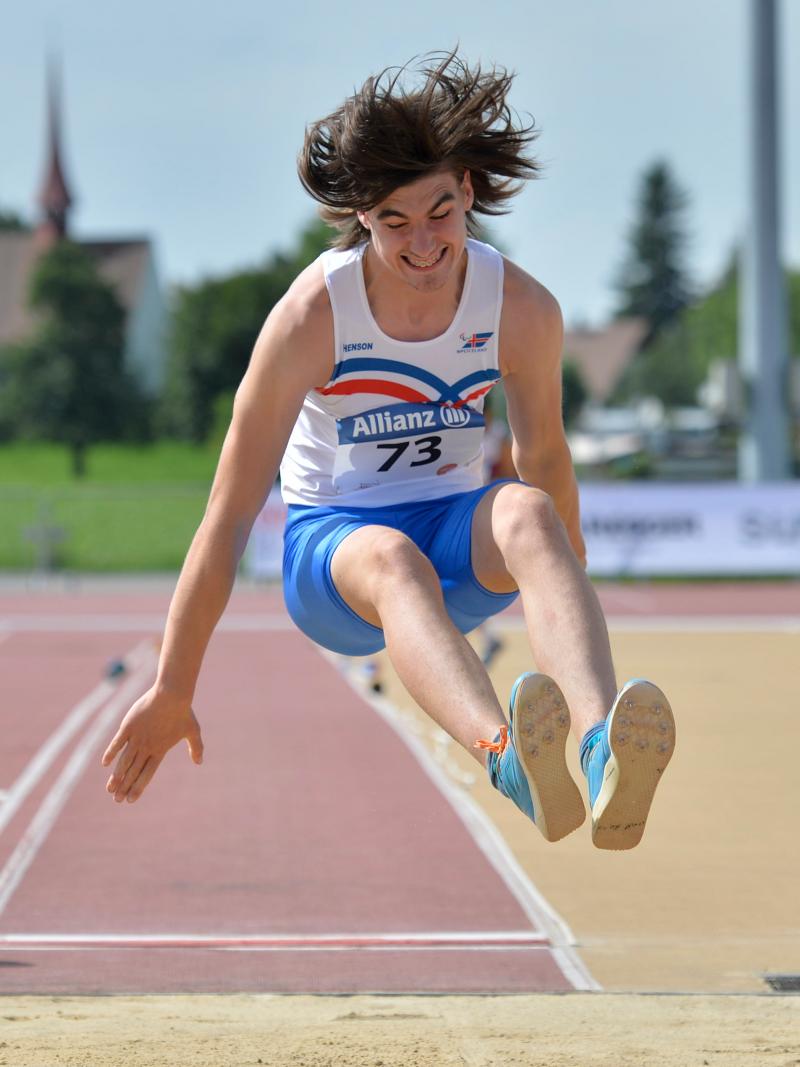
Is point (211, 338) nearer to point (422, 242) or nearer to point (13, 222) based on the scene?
point (13, 222)

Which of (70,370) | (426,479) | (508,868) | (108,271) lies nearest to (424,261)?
(426,479)

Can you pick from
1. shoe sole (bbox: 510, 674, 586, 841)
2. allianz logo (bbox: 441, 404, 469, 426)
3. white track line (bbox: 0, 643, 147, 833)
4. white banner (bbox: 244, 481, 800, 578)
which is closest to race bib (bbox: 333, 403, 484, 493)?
allianz logo (bbox: 441, 404, 469, 426)

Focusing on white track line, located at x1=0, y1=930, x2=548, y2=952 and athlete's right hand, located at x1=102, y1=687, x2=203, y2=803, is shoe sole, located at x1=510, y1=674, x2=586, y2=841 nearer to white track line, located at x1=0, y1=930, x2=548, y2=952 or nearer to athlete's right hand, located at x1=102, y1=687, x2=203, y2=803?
athlete's right hand, located at x1=102, y1=687, x2=203, y2=803

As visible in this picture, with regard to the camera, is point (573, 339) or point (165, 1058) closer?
point (165, 1058)

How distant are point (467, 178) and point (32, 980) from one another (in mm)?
3132

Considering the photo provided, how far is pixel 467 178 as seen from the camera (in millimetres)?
4535

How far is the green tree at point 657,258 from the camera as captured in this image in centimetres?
11712

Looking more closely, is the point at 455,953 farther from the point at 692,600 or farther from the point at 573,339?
the point at 573,339

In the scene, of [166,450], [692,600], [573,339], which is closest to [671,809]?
[692,600]

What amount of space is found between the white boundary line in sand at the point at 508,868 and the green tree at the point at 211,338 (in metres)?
47.1

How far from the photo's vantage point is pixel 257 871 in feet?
24.3

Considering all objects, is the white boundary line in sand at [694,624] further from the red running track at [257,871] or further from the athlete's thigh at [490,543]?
the athlete's thigh at [490,543]

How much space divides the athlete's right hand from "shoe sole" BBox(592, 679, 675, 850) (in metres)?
1.12

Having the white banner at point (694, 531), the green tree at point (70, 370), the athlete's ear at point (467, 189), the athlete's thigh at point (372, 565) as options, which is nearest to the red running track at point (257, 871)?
the athlete's thigh at point (372, 565)
